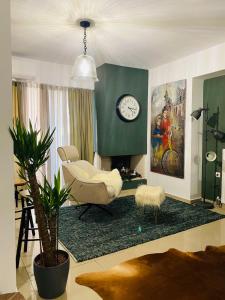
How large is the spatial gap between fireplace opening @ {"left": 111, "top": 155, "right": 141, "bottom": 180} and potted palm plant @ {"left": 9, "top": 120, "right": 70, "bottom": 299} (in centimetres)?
333

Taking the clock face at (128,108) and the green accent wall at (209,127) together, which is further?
the clock face at (128,108)

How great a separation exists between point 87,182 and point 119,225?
0.75 m

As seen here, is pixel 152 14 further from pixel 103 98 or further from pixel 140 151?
pixel 140 151

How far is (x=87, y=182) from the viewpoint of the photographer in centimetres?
342

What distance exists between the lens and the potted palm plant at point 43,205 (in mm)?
1750

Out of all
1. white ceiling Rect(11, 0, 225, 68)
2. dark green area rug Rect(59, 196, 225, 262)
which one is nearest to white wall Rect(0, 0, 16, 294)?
dark green area rug Rect(59, 196, 225, 262)

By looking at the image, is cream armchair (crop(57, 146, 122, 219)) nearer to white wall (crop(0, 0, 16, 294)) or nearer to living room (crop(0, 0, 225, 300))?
living room (crop(0, 0, 225, 300))

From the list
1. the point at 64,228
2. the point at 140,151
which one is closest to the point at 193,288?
the point at 64,228

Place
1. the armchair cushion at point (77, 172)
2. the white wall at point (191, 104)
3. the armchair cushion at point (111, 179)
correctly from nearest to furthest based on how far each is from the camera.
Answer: the armchair cushion at point (77, 172), the armchair cushion at point (111, 179), the white wall at point (191, 104)

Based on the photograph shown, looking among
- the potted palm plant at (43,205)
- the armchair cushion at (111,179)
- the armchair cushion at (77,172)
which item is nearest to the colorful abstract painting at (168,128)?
the armchair cushion at (111,179)

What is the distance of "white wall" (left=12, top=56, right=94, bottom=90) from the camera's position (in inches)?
171

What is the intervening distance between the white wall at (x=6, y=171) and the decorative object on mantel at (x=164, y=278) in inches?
28.8

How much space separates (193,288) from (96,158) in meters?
3.46

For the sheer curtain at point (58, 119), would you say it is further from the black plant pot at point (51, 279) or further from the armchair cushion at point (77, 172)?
the black plant pot at point (51, 279)
